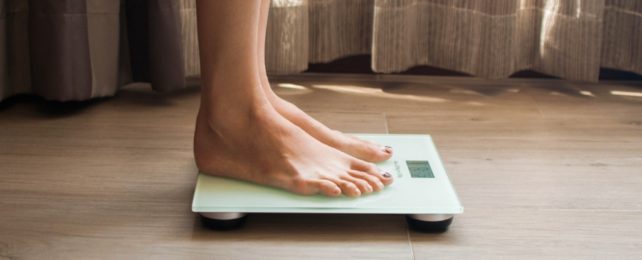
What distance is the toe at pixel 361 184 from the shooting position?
3.56 feet

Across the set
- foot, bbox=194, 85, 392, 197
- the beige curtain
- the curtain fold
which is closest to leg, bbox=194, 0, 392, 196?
foot, bbox=194, 85, 392, 197

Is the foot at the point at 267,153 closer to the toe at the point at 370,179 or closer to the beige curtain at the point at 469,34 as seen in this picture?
the toe at the point at 370,179

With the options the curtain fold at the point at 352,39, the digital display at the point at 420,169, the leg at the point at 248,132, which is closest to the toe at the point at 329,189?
the leg at the point at 248,132

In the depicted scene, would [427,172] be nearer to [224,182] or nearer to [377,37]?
[224,182]

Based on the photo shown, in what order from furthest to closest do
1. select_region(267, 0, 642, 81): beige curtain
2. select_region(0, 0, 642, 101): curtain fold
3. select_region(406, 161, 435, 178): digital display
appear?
select_region(267, 0, 642, 81): beige curtain → select_region(0, 0, 642, 101): curtain fold → select_region(406, 161, 435, 178): digital display

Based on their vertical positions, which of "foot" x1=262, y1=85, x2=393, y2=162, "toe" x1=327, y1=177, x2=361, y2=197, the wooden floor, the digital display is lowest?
the wooden floor

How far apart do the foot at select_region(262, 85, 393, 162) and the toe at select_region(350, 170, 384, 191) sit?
94mm

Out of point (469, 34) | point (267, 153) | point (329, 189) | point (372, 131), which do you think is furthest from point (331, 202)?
point (469, 34)

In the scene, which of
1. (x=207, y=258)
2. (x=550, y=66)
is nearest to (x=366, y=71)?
(x=550, y=66)

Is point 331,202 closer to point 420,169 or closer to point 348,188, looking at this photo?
point 348,188

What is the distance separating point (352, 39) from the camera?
1795 millimetres

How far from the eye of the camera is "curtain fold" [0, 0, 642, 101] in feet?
5.13

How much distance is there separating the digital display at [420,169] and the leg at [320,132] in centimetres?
4

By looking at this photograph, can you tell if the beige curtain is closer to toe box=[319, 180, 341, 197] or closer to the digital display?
the digital display
